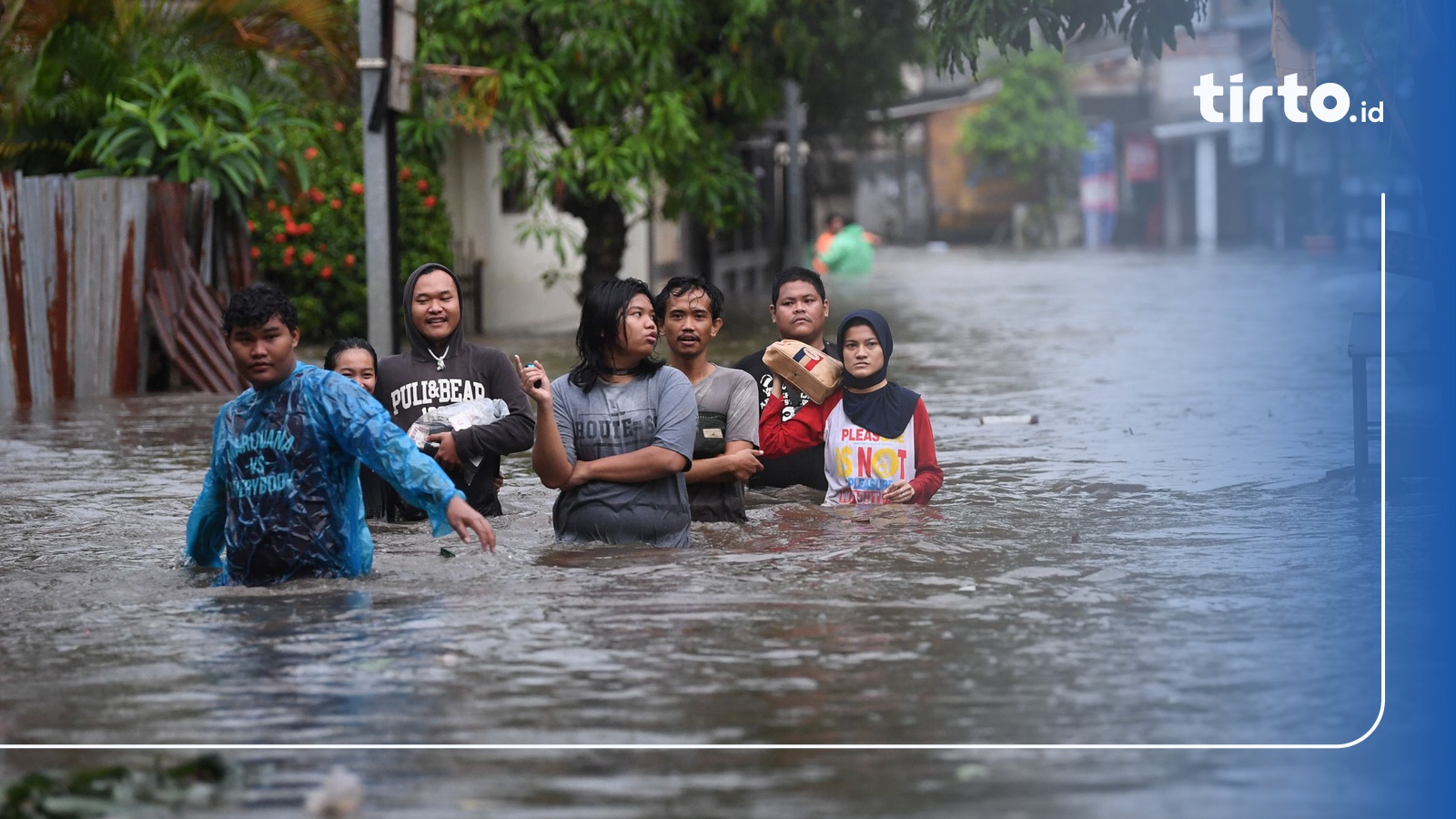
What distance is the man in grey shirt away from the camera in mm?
7922

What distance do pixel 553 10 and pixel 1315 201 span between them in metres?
29.8

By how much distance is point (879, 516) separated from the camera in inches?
335

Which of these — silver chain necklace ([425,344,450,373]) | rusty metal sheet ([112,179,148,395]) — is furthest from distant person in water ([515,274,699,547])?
rusty metal sheet ([112,179,148,395])

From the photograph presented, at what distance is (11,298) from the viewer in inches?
561

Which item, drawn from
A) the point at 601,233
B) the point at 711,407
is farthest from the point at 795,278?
the point at 601,233

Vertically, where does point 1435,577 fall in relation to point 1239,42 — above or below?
A: below

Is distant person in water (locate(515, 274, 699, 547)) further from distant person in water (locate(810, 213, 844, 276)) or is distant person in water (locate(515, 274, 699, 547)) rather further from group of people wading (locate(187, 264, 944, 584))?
distant person in water (locate(810, 213, 844, 276))

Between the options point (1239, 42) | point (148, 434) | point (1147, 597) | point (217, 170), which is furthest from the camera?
point (1239, 42)

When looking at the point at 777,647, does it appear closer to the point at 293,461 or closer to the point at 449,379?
A: the point at 293,461

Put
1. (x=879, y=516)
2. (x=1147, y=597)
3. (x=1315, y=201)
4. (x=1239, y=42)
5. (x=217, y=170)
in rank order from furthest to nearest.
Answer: (x=1239, y=42) → (x=1315, y=201) → (x=217, y=170) → (x=879, y=516) → (x=1147, y=597)

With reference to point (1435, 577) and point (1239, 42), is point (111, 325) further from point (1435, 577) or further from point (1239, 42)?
point (1239, 42)

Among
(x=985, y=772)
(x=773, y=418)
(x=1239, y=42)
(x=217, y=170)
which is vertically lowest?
(x=985, y=772)

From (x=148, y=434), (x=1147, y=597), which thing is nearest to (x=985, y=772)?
(x=1147, y=597)

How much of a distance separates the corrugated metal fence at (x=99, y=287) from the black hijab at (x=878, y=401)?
786 cm
